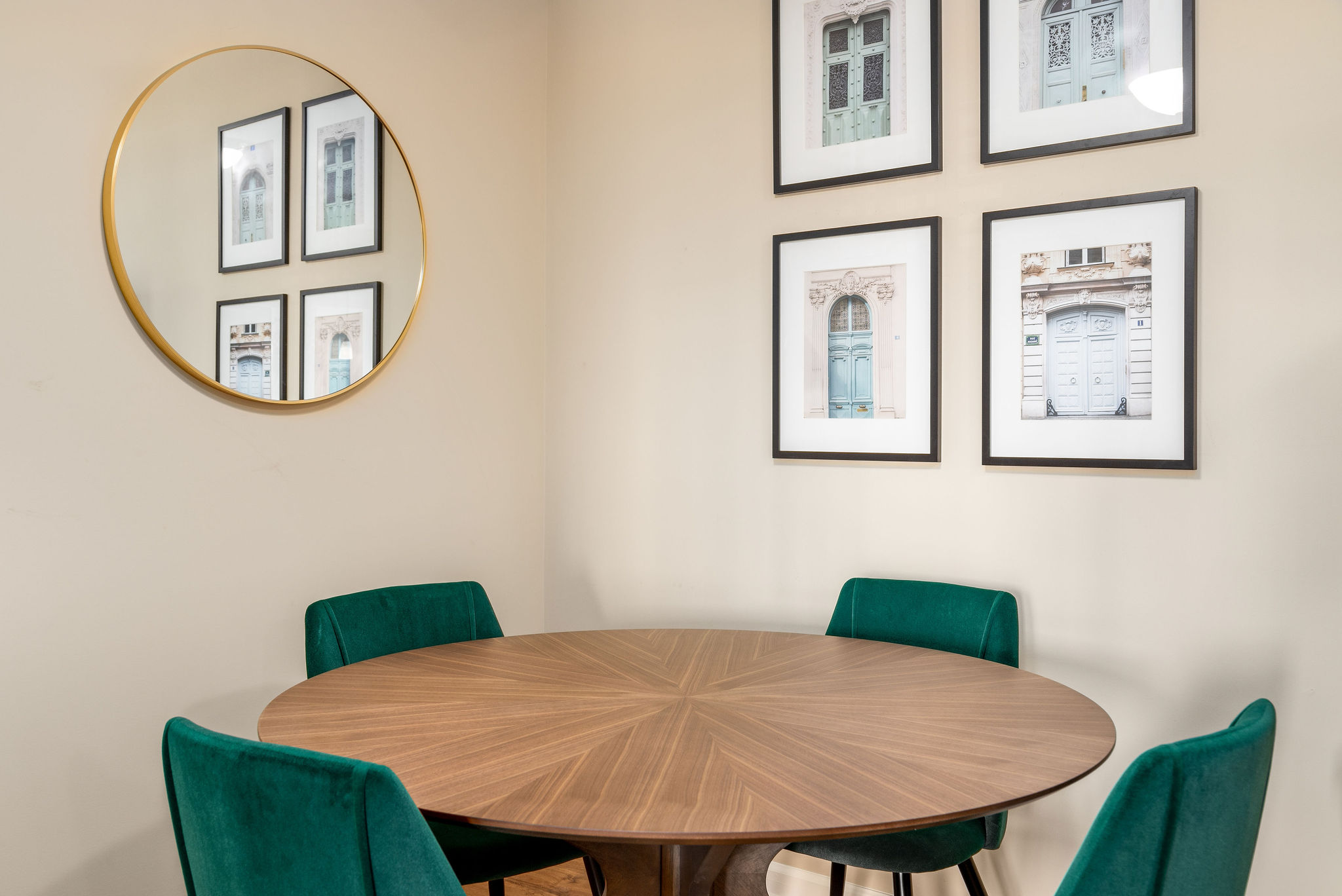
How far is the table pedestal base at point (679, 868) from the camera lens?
1153mm

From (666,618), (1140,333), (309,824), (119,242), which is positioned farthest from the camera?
(666,618)

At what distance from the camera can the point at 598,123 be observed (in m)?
2.85

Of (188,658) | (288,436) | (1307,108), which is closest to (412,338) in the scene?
(288,436)

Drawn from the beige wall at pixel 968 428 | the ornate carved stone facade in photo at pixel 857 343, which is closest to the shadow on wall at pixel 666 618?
the beige wall at pixel 968 428

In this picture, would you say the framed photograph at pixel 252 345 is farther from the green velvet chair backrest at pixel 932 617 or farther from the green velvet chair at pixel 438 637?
the green velvet chair backrest at pixel 932 617

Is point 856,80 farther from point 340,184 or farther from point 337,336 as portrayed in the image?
point 337,336

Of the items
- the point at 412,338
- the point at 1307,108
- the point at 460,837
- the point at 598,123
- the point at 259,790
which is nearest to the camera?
Answer: the point at 259,790

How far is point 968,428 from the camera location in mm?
2193

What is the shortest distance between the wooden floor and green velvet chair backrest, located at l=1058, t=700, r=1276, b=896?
1.84 m

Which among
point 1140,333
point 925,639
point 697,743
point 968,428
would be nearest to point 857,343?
point 968,428

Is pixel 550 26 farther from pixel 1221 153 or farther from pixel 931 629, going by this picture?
pixel 931 629

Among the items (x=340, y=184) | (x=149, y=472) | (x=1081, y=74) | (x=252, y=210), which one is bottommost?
(x=149, y=472)

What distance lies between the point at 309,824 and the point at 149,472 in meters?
1.32

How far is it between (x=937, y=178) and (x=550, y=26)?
157 cm
